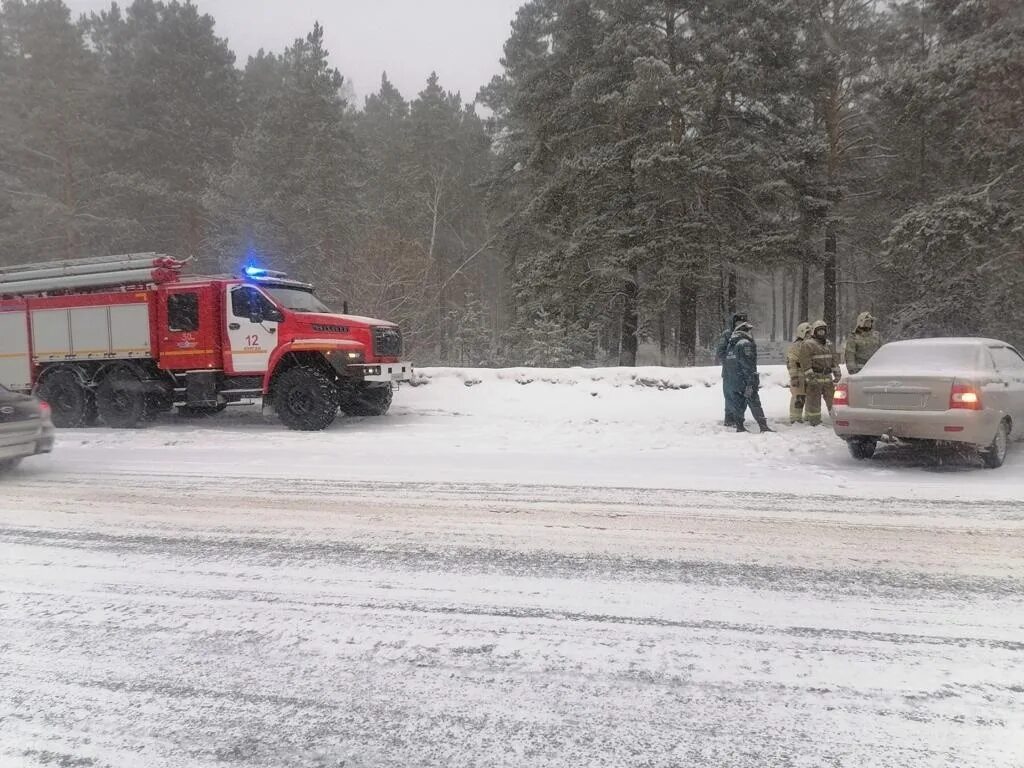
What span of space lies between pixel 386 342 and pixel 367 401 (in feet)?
4.66

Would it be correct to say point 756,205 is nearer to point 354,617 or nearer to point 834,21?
point 834,21

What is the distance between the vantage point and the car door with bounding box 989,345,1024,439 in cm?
774

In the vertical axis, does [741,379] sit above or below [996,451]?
above

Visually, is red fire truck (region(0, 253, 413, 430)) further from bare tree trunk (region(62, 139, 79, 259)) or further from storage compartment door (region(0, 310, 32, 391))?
bare tree trunk (region(62, 139, 79, 259))

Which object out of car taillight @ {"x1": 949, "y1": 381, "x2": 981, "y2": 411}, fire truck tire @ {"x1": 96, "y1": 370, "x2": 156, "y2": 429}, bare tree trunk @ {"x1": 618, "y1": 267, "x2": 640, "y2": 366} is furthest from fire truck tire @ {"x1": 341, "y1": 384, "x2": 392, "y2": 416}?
bare tree trunk @ {"x1": 618, "y1": 267, "x2": 640, "y2": 366}

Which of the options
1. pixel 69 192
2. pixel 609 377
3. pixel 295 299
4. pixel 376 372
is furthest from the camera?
pixel 69 192

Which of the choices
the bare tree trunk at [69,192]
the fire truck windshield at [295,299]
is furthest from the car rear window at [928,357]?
the bare tree trunk at [69,192]

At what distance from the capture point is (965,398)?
721cm

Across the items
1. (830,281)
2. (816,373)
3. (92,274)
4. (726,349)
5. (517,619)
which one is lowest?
(517,619)

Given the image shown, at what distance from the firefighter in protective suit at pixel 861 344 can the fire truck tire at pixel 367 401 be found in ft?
26.2

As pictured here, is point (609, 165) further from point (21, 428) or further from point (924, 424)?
point (21, 428)

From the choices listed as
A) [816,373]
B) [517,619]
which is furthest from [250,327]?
[816,373]

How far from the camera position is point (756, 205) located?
21.0 m

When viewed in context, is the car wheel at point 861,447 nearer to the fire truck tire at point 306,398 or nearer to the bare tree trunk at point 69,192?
the fire truck tire at point 306,398
